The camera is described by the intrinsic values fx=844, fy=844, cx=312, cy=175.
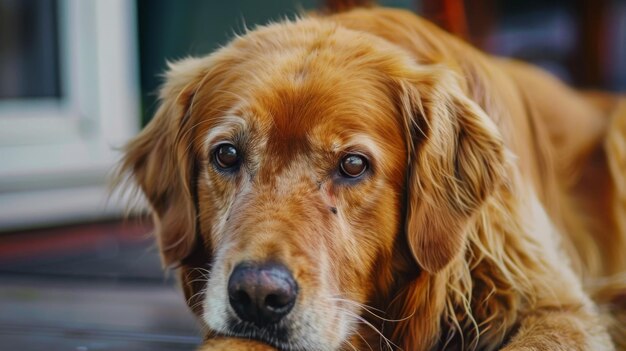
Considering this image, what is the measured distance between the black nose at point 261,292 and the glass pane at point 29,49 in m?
3.91

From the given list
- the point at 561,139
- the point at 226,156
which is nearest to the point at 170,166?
the point at 226,156

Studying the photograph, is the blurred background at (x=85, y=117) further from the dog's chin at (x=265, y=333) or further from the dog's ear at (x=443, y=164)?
the dog's chin at (x=265, y=333)

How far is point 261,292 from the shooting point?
2078 millimetres

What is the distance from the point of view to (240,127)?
97.0 inches

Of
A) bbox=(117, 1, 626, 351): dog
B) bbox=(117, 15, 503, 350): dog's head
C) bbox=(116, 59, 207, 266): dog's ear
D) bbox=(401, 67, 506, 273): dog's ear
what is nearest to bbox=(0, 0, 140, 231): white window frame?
bbox=(116, 59, 207, 266): dog's ear

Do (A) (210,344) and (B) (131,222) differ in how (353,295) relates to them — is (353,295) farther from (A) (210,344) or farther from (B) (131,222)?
(B) (131,222)

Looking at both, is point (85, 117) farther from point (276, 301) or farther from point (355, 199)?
point (276, 301)

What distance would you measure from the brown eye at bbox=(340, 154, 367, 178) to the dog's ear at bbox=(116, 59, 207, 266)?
0.57 metres

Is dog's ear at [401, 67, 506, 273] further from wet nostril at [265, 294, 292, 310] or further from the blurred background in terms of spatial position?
the blurred background

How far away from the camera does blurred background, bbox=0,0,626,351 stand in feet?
14.0

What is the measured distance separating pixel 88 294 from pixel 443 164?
2.05 m

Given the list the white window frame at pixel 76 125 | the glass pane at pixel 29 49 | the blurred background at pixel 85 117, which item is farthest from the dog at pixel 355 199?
the glass pane at pixel 29 49

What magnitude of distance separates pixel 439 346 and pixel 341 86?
2.92ft

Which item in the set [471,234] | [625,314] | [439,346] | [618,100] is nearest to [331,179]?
[471,234]
